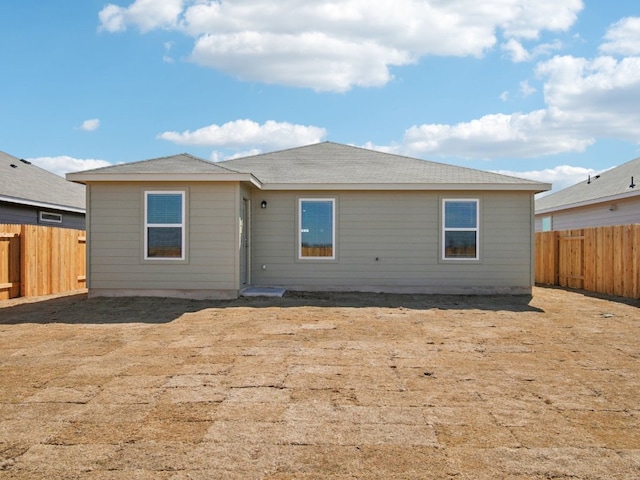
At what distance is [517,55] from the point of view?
1094 centimetres

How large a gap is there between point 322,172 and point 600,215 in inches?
374

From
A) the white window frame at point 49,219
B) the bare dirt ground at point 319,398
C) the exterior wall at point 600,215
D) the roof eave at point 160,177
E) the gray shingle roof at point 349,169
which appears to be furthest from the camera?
the white window frame at point 49,219

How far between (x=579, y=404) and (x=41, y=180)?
1696cm

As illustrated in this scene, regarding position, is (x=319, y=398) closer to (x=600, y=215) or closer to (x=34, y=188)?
(x=34, y=188)

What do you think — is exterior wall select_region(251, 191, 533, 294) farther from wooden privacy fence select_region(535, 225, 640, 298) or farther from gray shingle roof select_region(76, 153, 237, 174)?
wooden privacy fence select_region(535, 225, 640, 298)

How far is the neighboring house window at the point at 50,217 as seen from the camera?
15145 mm

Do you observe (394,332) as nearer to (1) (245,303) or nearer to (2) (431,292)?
(1) (245,303)

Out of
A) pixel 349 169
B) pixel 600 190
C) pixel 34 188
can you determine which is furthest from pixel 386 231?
pixel 34 188

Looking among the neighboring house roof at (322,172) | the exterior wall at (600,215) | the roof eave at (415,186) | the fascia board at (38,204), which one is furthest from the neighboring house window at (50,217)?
the exterior wall at (600,215)

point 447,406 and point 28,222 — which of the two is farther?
point 28,222

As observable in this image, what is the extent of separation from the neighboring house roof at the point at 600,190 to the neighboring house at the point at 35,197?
621 inches

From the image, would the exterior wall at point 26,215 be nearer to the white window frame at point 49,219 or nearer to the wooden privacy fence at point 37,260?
the white window frame at point 49,219

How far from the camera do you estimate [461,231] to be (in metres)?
11.5

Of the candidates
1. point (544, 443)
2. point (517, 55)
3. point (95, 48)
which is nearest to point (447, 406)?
point (544, 443)
